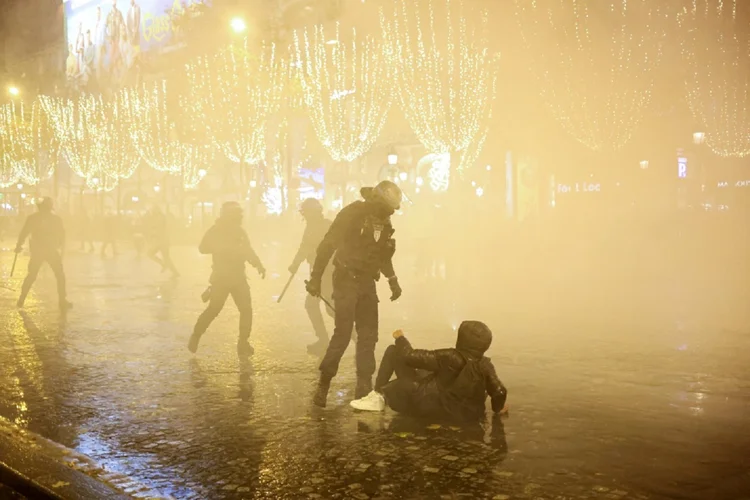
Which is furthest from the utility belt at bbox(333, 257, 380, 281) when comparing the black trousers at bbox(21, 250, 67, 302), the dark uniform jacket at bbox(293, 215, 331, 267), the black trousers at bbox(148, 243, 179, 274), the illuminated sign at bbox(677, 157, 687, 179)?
the illuminated sign at bbox(677, 157, 687, 179)

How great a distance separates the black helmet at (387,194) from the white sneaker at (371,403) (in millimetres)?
1421

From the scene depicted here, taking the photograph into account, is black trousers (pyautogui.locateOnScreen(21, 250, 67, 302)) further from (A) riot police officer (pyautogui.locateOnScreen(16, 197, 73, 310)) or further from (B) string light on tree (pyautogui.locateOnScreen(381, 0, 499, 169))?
(B) string light on tree (pyautogui.locateOnScreen(381, 0, 499, 169))

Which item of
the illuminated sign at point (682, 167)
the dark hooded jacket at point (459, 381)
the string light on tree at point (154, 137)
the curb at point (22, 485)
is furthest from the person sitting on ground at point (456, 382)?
the illuminated sign at point (682, 167)

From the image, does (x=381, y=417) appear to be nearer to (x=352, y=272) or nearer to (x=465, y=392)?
(x=465, y=392)

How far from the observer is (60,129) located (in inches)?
1780

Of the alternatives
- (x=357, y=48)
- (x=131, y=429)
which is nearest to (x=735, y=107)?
(x=357, y=48)

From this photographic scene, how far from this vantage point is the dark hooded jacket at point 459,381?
17.2 ft

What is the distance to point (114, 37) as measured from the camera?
7219 centimetres

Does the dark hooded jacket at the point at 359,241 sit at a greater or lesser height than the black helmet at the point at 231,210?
lesser

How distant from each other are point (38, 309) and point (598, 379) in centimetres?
926

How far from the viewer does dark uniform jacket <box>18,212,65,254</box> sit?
480 inches

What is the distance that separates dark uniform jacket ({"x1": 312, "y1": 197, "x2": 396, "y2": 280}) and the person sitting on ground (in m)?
0.71

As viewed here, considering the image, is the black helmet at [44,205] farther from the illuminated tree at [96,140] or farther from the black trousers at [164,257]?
the illuminated tree at [96,140]

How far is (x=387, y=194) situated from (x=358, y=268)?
24.3 inches
